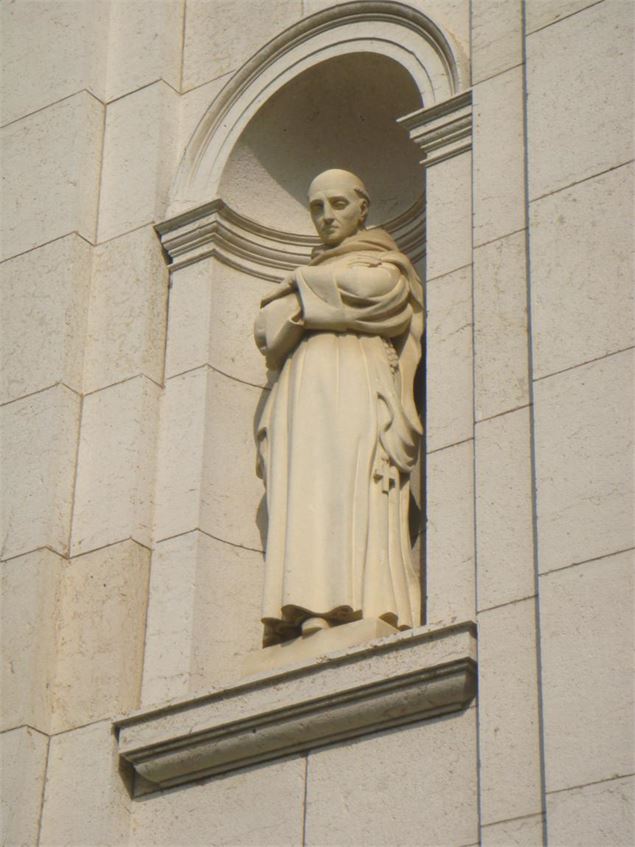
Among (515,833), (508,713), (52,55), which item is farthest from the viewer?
(52,55)

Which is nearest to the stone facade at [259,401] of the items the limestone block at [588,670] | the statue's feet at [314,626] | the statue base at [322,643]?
the limestone block at [588,670]

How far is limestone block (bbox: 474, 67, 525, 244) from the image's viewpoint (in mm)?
8789

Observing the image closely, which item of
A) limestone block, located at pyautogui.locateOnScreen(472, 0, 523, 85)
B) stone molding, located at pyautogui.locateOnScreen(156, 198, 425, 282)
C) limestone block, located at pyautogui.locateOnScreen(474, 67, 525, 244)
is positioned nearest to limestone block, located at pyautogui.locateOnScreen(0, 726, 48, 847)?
stone molding, located at pyautogui.locateOnScreen(156, 198, 425, 282)

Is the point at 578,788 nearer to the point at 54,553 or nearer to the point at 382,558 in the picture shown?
the point at 382,558

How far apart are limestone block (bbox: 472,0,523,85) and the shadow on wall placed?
762 millimetres

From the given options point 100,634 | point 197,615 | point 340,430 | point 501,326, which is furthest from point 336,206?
point 100,634

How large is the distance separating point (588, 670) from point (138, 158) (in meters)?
4.17

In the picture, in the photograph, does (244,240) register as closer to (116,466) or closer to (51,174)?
(51,174)

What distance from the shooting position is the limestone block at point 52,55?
10.7 meters

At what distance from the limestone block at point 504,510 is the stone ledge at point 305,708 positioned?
0.79 feet

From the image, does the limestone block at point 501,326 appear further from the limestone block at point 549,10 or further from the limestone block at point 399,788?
the limestone block at point 399,788

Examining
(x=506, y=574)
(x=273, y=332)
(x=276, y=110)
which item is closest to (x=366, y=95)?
(x=276, y=110)

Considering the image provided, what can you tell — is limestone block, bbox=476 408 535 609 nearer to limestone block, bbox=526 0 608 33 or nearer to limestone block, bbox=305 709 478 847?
limestone block, bbox=305 709 478 847

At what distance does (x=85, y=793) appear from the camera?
336 inches
